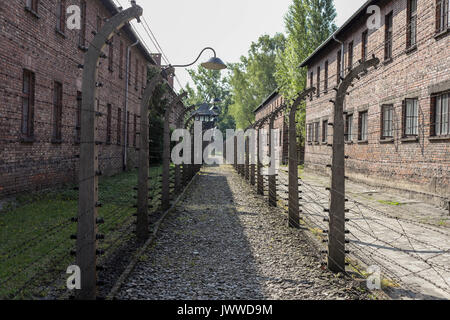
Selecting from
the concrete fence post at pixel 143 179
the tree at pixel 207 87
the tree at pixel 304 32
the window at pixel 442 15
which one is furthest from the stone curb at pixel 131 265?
the tree at pixel 207 87

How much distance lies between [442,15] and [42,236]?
1162 cm

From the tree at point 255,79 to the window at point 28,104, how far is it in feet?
141

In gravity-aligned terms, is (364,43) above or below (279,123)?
above

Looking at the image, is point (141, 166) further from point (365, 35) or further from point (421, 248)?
point (365, 35)

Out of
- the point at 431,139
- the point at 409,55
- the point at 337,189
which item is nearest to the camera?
the point at 337,189

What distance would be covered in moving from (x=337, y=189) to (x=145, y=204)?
3.39 m

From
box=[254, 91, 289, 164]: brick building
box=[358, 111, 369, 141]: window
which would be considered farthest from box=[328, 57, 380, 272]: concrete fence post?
box=[254, 91, 289, 164]: brick building

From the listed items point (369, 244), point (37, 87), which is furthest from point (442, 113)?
point (37, 87)

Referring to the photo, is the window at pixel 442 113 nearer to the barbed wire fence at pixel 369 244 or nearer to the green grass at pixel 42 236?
the barbed wire fence at pixel 369 244

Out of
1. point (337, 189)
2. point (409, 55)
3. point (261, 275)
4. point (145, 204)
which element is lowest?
point (261, 275)

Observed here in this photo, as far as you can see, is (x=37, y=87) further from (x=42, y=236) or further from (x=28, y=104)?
(x=42, y=236)

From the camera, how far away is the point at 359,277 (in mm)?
4770

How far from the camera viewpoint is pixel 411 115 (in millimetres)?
13336
